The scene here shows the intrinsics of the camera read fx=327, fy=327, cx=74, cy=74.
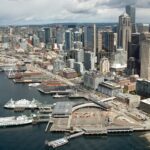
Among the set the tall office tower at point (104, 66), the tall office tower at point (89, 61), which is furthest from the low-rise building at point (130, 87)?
the tall office tower at point (89, 61)

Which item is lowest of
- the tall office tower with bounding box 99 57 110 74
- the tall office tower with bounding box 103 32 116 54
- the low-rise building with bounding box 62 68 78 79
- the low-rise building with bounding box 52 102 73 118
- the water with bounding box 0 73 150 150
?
the water with bounding box 0 73 150 150

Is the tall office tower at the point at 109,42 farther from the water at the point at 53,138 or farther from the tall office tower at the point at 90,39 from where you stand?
the water at the point at 53,138

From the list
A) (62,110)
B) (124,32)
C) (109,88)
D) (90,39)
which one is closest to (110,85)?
(109,88)

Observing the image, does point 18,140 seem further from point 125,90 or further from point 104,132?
point 125,90

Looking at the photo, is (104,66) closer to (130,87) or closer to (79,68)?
(79,68)

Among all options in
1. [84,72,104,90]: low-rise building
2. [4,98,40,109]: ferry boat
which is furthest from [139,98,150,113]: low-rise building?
[4,98,40,109]: ferry boat

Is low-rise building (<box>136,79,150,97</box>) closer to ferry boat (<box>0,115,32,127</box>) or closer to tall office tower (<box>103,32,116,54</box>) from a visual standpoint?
ferry boat (<box>0,115,32,127</box>)

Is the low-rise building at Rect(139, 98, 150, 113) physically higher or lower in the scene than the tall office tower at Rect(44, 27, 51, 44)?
lower
